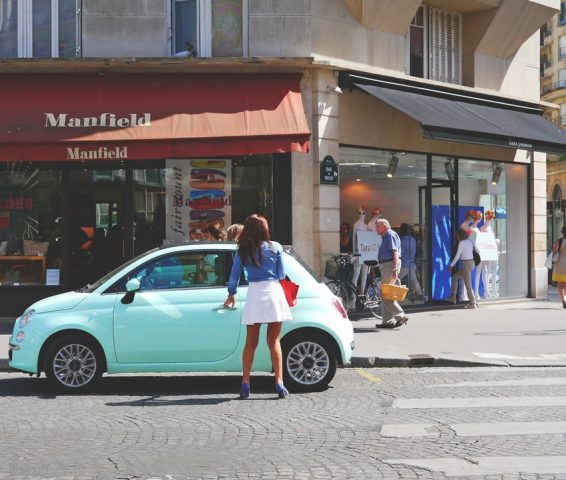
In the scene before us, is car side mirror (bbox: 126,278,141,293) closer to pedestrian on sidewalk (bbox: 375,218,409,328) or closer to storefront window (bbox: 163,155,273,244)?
pedestrian on sidewalk (bbox: 375,218,409,328)

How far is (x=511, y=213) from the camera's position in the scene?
2005 centimetres

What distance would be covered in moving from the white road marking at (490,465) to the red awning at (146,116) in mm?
8984

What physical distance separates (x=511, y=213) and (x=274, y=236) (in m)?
7.37

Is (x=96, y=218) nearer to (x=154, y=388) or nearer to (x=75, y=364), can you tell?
(x=154, y=388)

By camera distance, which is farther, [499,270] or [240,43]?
[499,270]

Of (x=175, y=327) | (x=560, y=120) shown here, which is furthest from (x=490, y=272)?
(x=560, y=120)

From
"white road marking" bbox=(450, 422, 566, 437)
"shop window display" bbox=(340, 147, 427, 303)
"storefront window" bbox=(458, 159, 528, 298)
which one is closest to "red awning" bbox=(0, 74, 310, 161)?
"shop window display" bbox=(340, 147, 427, 303)

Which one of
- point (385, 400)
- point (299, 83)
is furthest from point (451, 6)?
point (385, 400)

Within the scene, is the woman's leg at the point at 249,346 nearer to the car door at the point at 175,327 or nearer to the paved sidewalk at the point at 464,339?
the car door at the point at 175,327

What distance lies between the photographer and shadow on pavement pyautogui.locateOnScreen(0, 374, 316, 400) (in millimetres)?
8411

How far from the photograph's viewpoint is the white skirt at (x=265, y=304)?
8242mm

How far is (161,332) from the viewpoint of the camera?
859 cm

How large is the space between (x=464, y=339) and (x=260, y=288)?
570 centimetres

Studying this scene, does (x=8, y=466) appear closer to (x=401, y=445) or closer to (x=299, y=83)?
(x=401, y=445)
